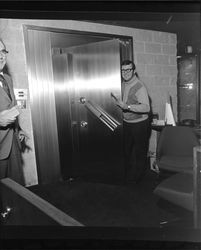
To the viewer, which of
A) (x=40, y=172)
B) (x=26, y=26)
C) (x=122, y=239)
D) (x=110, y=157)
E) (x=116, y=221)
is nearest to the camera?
(x=122, y=239)

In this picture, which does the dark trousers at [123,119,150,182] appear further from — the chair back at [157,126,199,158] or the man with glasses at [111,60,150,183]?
the chair back at [157,126,199,158]

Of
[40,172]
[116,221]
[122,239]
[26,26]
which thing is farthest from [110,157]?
[122,239]

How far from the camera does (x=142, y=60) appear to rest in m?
2.48

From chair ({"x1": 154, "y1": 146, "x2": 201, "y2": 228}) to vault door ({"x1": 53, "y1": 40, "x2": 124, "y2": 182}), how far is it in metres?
0.89

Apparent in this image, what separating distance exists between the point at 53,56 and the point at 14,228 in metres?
1.61

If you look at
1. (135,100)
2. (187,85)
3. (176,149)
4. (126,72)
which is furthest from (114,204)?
(187,85)

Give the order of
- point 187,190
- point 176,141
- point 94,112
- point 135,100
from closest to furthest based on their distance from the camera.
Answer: point 187,190 → point 176,141 → point 135,100 → point 94,112

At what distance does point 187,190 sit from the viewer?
1.19m

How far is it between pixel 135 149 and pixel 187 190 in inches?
40.2

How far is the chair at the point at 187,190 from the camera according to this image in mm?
999

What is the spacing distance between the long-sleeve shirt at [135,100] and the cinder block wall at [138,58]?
442 millimetres

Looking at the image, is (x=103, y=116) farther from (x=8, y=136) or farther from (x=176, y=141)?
(x=8, y=136)

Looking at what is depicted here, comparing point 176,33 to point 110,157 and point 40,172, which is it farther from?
point 40,172

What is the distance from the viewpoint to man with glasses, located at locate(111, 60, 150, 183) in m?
2.07
